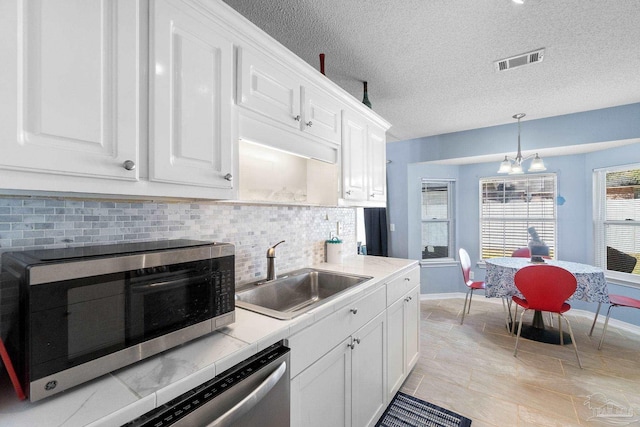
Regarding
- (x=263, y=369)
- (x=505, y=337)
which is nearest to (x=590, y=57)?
(x=505, y=337)

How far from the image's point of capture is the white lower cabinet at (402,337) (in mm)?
2062

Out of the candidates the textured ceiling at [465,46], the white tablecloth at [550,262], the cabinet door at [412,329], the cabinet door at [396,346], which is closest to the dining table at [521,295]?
the white tablecloth at [550,262]

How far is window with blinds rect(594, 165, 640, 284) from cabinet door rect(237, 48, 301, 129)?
13.8ft

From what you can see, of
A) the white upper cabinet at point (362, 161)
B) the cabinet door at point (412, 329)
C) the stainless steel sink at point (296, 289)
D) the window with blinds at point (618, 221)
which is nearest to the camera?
the stainless steel sink at point (296, 289)

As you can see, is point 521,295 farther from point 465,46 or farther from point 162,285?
point 162,285

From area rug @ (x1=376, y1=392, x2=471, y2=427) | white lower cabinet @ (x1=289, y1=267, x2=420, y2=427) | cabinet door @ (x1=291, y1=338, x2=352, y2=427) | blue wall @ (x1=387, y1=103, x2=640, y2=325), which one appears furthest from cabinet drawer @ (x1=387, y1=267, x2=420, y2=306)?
blue wall @ (x1=387, y1=103, x2=640, y2=325)

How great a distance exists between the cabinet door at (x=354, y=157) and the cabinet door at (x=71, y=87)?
4.64 ft

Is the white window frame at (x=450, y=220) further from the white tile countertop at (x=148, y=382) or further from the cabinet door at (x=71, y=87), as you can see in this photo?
the cabinet door at (x=71, y=87)

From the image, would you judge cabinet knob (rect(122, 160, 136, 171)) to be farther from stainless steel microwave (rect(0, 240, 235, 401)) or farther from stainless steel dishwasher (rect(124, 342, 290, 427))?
stainless steel dishwasher (rect(124, 342, 290, 427))

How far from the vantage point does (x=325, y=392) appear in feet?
4.53

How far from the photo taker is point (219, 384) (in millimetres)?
898

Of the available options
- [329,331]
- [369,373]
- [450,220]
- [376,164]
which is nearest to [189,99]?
[329,331]

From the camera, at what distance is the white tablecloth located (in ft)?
9.24

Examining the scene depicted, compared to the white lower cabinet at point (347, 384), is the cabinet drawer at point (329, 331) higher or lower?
higher
